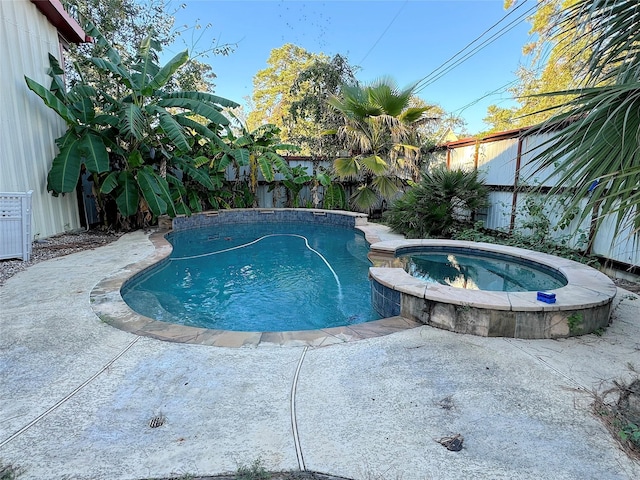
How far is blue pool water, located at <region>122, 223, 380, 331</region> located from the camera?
4418 mm

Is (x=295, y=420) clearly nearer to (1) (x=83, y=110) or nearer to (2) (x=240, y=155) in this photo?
(1) (x=83, y=110)

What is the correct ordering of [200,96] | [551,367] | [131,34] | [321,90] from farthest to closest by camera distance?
[321,90], [131,34], [200,96], [551,367]

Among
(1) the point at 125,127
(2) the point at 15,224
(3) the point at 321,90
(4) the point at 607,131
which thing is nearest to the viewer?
(4) the point at 607,131

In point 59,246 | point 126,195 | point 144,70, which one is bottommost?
point 59,246

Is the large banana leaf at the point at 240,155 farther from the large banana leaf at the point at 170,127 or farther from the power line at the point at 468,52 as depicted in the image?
the power line at the point at 468,52

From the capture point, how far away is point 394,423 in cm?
201

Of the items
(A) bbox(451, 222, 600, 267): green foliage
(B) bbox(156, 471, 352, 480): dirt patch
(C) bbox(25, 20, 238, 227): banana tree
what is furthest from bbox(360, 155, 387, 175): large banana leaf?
(B) bbox(156, 471, 352, 480): dirt patch

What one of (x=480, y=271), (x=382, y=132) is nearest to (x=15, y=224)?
(x=480, y=271)

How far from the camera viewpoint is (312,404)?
7.16 ft

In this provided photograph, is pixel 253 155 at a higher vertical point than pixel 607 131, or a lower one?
higher

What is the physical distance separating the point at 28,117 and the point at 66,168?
1163 mm

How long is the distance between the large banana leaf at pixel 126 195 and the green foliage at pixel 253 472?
7.52 metres

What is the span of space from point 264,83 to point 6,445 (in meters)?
27.9

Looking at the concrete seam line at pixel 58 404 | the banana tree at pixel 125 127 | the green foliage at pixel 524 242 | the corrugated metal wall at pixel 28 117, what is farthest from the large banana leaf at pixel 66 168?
the green foliage at pixel 524 242
